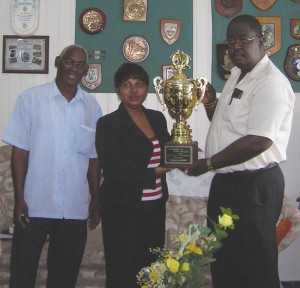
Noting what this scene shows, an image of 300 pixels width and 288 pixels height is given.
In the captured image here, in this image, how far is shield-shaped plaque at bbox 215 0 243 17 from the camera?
3.33 meters

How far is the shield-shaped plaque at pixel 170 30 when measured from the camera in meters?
3.35

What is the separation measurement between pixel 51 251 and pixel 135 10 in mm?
1898

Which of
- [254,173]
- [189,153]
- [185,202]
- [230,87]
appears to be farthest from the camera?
[185,202]

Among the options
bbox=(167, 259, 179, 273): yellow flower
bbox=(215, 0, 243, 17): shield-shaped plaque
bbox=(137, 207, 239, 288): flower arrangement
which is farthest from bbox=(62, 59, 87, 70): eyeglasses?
bbox=(215, 0, 243, 17): shield-shaped plaque

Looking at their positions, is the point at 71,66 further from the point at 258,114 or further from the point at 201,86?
the point at 258,114

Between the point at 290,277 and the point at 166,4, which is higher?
the point at 166,4

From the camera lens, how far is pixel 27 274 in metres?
2.10

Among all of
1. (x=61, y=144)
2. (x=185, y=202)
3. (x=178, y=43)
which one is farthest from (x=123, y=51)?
(x=61, y=144)

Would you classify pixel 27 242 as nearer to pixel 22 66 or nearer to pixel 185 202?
pixel 185 202

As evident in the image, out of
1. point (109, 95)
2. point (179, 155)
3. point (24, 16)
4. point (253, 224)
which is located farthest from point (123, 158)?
point (24, 16)

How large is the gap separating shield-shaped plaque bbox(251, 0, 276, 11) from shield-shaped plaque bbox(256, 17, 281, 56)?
3.1 inches

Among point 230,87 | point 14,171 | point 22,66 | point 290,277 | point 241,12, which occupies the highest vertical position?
point 241,12

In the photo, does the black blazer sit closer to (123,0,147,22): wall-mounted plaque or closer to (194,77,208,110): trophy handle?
(194,77,208,110): trophy handle

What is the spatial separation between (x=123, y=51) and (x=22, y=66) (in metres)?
0.75
